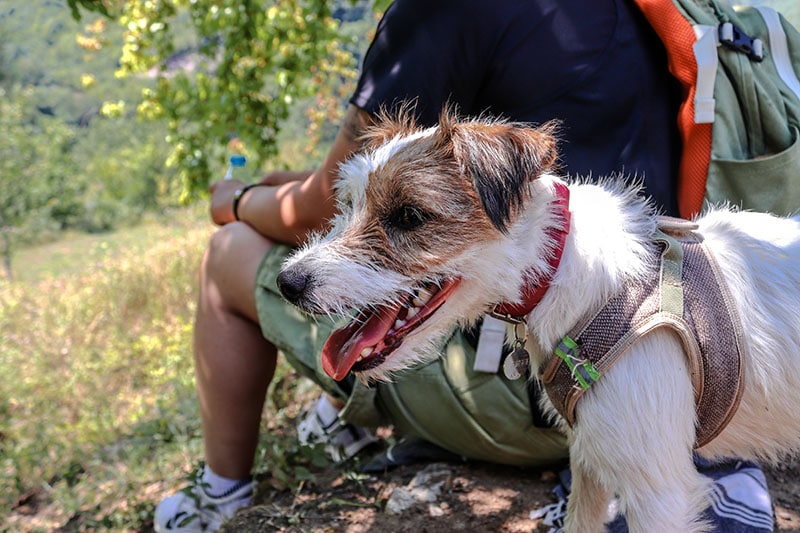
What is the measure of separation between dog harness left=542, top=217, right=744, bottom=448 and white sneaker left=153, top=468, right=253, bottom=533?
1914 millimetres

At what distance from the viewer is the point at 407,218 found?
1.71 m

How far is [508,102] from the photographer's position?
2227mm

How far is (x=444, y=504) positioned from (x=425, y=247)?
4.50ft

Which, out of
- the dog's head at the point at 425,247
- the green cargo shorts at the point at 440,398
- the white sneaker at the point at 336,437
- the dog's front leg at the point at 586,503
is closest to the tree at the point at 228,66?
the white sneaker at the point at 336,437

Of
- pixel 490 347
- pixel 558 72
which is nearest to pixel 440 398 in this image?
pixel 490 347

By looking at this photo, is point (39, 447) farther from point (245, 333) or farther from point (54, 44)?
point (54, 44)

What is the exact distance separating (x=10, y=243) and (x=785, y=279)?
22.5 metres

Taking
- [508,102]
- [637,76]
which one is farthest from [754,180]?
[508,102]

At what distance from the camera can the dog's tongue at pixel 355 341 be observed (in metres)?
1.72

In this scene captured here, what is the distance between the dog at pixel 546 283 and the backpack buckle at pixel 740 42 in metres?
0.72

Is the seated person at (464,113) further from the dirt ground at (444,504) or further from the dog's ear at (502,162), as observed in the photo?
the dog's ear at (502,162)

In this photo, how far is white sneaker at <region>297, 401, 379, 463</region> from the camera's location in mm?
3229

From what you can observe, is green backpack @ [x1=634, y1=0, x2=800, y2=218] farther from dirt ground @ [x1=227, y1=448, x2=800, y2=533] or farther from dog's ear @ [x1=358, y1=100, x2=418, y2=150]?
dirt ground @ [x1=227, y1=448, x2=800, y2=533]

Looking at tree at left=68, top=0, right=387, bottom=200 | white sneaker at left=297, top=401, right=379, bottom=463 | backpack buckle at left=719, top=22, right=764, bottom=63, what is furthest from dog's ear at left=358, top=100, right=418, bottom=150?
tree at left=68, top=0, right=387, bottom=200
